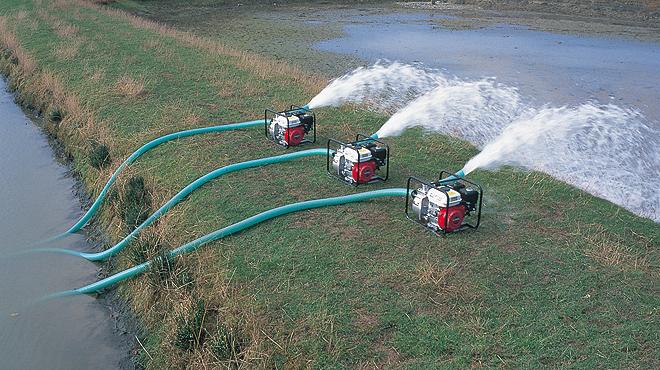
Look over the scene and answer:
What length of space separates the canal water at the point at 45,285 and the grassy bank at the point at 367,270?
462 mm

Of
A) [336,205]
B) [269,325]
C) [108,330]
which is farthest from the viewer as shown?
[336,205]

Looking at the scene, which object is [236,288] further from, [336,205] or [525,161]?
[525,161]

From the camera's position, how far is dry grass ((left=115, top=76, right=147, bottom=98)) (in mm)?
13477

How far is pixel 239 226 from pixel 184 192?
150 centimetres

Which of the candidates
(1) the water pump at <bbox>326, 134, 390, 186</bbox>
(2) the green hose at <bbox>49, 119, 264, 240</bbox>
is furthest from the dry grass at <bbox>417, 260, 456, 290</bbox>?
(2) the green hose at <bbox>49, 119, 264, 240</bbox>

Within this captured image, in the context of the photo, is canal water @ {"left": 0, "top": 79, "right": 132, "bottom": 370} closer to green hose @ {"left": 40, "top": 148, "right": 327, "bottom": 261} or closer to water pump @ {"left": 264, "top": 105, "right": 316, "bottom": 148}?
green hose @ {"left": 40, "top": 148, "right": 327, "bottom": 261}

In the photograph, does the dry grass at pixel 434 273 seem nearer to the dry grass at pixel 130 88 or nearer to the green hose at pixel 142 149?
the green hose at pixel 142 149

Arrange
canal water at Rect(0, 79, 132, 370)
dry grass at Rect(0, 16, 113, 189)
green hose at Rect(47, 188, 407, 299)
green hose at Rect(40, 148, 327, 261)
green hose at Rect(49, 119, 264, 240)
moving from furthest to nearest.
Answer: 1. dry grass at Rect(0, 16, 113, 189)
2. green hose at Rect(49, 119, 264, 240)
3. green hose at Rect(40, 148, 327, 261)
4. green hose at Rect(47, 188, 407, 299)
5. canal water at Rect(0, 79, 132, 370)

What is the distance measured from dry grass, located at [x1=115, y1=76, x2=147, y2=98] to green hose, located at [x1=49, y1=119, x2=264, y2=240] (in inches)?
120

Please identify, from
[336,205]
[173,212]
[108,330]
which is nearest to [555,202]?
[336,205]

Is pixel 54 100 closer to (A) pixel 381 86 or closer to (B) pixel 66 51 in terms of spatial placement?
(B) pixel 66 51

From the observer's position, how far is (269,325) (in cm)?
603

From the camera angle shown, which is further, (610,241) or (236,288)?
(610,241)

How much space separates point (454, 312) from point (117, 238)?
514cm
